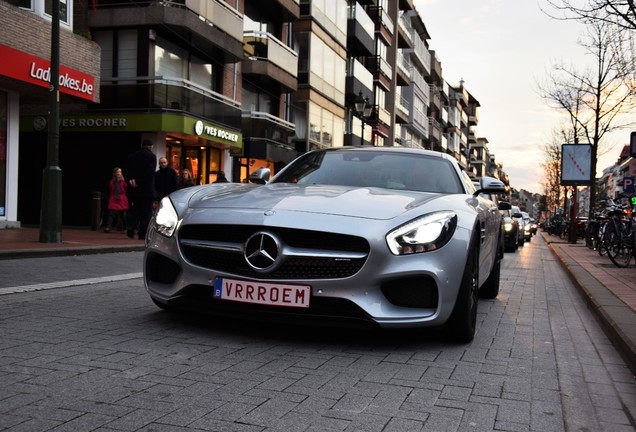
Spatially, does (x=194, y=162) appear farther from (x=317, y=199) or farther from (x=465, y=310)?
(x=465, y=310)

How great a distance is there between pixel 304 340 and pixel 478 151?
157 meters

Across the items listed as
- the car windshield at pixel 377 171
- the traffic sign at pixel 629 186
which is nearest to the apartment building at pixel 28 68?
the car windshield at pixel 377 171

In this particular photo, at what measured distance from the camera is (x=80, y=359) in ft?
11.8

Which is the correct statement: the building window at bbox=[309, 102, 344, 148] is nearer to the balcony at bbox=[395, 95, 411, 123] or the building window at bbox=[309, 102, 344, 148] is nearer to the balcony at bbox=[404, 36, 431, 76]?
the balcony at bbox=[395, 95, 411, 123]

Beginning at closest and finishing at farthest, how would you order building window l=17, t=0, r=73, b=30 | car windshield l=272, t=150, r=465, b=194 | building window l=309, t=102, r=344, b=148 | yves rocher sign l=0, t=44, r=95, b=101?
car windshield l=272, t=150, r=465, b=194, yves rocher sign l=0, t=44, r=95, b=101, building window l=17, t=0, r=73, b=30, building window l=309, t=102, r=344, b=148

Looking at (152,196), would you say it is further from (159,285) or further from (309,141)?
(309,141)

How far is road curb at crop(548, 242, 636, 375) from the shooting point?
181 inches

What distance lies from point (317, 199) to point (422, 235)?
2.51 feet

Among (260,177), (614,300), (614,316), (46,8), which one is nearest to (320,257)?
(260,177)

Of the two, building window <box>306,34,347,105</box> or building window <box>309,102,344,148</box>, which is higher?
building window <box>306,34,347,105</box>

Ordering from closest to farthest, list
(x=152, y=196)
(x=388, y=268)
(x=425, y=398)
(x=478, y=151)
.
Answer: (x=425, y=398)
(x=388, y=268)
(x=152, y=196)
(x=478, y=151)

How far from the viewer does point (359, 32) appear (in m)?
40.6

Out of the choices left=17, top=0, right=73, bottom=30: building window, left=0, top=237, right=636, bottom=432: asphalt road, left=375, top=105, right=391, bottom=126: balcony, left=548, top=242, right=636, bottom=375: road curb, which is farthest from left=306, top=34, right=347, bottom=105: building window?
left=0, top=237, right=636, bottom=432: asphalt road

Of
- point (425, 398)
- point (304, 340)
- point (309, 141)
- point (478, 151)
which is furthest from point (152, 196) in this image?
point (478, 151)
